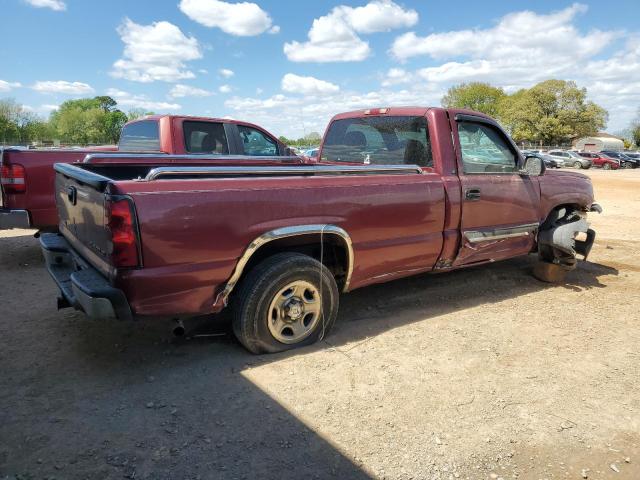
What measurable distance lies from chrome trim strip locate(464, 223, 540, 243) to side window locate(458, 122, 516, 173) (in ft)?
1.95

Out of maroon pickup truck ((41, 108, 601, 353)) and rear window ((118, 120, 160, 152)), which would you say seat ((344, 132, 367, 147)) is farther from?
rear window ((118, 120, 160, 152))

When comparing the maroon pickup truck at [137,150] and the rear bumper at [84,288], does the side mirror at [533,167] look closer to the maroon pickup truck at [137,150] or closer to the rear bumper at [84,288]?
the maroon pickup truck at [137,150]

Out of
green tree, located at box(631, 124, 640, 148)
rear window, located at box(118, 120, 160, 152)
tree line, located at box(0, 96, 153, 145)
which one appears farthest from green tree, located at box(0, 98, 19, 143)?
green tree, located at box(631, 124, 640, 148)

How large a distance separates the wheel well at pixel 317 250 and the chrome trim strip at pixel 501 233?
4.33 ft

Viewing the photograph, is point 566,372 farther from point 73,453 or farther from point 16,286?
point 16,286

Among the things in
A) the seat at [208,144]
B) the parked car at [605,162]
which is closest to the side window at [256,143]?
the seat at [208,144]

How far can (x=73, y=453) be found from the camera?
239 cm

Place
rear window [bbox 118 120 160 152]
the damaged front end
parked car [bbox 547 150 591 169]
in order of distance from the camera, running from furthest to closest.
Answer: parked car [bbox 547 150 591 169] < rear window [bbox 118 120 160 152] < the damaged front end

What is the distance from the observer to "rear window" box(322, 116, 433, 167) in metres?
4.43

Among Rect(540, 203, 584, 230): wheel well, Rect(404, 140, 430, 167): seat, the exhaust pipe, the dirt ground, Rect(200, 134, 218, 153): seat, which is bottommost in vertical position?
the dirt ground

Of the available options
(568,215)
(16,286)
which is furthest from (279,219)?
(568,215)

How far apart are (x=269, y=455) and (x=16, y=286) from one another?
409 cm

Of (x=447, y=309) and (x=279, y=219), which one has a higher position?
(x=279, y=219)

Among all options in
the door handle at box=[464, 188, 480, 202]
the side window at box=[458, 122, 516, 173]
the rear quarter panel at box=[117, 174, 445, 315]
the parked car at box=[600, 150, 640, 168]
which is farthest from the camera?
the parked car at box=[600, 150, 640, 168]
